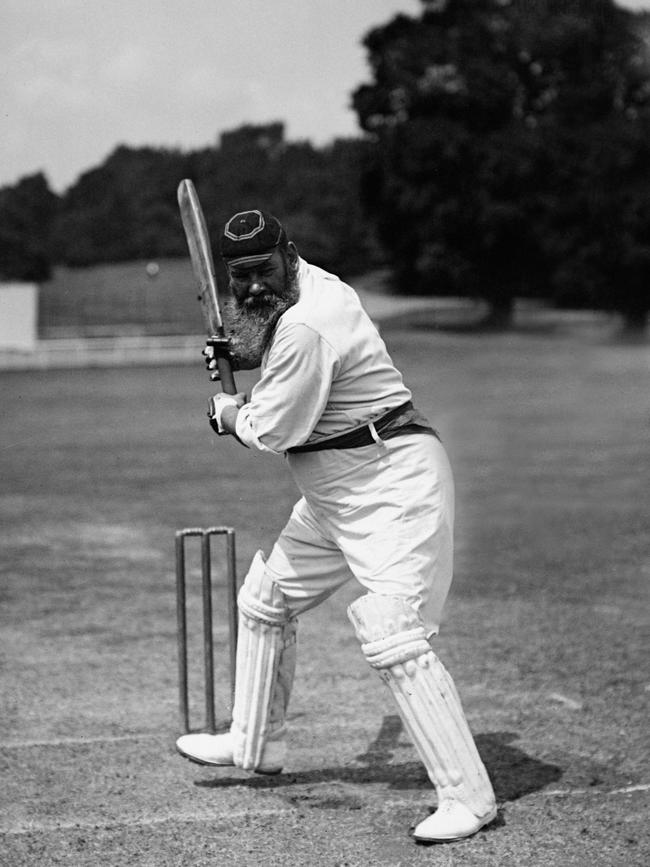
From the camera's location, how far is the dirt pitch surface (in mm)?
4070

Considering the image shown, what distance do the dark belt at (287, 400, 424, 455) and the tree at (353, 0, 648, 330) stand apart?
39.6 m

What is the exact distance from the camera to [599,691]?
5836 millimetres

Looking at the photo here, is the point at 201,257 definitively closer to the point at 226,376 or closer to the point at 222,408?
the point at 226,376

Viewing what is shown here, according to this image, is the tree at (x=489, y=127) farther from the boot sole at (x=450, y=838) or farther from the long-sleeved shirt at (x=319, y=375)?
the boot sole at (x=450, y=838)

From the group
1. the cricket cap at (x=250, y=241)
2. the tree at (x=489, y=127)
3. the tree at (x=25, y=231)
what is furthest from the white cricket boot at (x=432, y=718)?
the tree at (x=25, y=231)

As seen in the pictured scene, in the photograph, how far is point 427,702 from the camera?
400 centimetres

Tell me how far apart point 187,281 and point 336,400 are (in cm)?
4866

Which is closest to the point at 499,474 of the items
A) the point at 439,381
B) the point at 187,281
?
the point at 439,381

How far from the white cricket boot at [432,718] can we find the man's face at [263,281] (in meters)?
1.01

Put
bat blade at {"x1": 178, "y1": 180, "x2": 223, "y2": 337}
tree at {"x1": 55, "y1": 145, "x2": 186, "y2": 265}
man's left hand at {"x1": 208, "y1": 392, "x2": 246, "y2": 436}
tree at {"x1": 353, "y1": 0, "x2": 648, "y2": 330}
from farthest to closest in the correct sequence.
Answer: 1. tree at {"x1": 55, "y1": 145, "x2": 186, "y2": 265}
2. tree at {"x1": 353, "y1": 0, "x2": 648, "y2": 330}
3. bat blade at {"x1": 178, "y1": 180, "x2": 223, "y2": 337}
4. man's left hand at {"x1": 208, "y1": 392, "x2": 246, "y2": 436}

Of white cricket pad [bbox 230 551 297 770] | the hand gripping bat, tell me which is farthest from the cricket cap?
white cricket pad [bbox 230 551 297 770]

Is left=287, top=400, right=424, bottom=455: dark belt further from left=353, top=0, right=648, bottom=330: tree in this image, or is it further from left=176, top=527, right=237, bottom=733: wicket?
left=353, top=0, right=648, bottom=330: tree

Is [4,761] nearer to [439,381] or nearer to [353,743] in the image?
[353,743]

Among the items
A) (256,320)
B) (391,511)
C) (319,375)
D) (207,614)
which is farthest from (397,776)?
(256,320)
